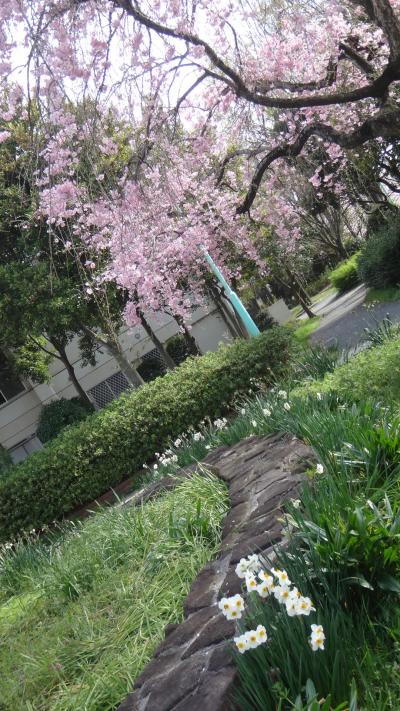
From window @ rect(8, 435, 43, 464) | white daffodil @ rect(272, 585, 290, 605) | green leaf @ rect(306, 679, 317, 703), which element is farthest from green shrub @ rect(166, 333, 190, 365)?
green leaf @ rect(306, 679, 317, 703)

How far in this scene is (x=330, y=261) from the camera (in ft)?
122

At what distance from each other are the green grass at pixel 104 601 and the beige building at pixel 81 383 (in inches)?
693

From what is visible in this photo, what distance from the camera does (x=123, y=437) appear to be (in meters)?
9.54

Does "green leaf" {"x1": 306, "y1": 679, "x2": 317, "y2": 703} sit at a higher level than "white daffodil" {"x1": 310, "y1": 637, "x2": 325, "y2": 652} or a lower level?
lower

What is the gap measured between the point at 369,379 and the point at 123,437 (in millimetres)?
5008

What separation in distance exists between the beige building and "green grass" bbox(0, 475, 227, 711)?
17.6 metres

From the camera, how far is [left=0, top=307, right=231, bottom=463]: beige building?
2298 centimetres

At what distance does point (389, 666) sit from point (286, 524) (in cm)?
89

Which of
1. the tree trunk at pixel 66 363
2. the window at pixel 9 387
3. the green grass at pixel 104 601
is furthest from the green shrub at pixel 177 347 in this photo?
the green grass at pixel 104 601

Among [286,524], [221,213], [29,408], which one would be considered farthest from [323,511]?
[29,408]

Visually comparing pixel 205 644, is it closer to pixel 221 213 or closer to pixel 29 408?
pixel 221 213

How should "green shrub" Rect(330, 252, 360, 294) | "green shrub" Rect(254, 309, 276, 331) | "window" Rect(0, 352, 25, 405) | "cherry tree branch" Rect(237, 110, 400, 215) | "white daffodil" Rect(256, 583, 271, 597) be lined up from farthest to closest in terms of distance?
1. "green shrub" Rect(254, 309, 276, 331)
2. "green shrub" Rect(330, 252, 360, 294)
3. "window" Rect(0, 352, 25, 405)
4. "cherry tree branch" Rect(237, 110, 400, 215)
5. "white daffodil" Rect(256, 583, 271, 597)

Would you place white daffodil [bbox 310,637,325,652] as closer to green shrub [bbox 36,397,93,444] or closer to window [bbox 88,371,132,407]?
green shrub [bbox 36,397,93,444]

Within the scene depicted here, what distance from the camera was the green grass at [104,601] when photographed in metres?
3.12
